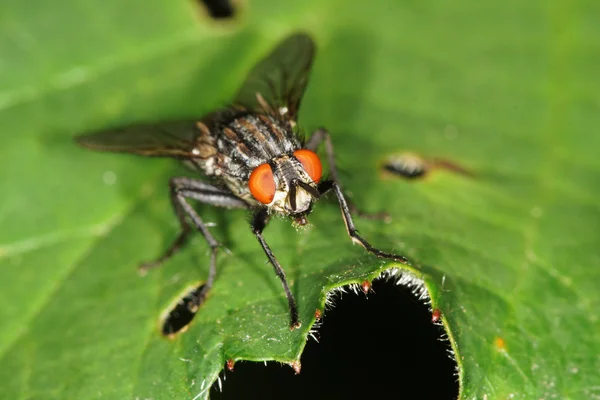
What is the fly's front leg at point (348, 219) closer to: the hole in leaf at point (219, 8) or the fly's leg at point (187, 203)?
the fly's leg at point (187, 203)

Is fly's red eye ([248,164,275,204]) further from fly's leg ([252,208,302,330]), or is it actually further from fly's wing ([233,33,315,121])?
fly's wing ([233,33,315,121])

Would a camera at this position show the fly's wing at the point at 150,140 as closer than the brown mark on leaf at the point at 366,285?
No

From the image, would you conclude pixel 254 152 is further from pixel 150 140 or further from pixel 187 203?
pixel 150 140

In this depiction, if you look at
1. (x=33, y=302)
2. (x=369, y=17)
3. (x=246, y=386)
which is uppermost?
(x=369, y=17)

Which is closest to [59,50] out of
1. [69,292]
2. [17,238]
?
[17,238]

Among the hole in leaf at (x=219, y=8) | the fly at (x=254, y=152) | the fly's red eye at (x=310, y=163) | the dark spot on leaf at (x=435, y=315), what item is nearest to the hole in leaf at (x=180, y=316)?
the fly at (x=254, y=152)

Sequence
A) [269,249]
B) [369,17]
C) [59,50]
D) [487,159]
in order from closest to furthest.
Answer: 1. [269,249]
2. [487,159]
3. [59,50]
4. [369,17]

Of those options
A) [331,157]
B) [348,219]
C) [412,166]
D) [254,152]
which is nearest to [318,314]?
[348,219]

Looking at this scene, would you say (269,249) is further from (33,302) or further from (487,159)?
(487,159)
